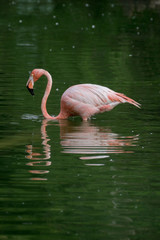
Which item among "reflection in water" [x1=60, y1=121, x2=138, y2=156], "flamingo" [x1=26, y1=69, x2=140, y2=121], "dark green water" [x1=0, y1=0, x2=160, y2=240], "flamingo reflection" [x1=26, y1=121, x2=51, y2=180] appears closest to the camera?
"dark green water" [x1=0, y1=0, x2=160, y2=240]

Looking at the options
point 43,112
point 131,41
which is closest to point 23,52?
point 131,41

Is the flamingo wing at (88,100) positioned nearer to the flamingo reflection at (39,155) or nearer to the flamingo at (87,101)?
the flamingo at (87,101)

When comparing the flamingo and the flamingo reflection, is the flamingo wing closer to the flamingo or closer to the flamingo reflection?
the flamingo

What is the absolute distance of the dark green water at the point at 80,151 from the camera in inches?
241

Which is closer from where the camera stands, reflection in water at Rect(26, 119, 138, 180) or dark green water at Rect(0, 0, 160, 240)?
dark green water at Rect(0, 0, 160, 240)

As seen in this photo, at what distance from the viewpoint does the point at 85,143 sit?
899 centimetres

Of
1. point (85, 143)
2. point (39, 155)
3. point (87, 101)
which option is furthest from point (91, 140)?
point (87, 101)

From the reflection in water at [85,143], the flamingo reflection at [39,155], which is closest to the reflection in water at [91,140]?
the reflection in water at [85,143]

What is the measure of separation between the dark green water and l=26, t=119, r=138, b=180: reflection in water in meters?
0.01

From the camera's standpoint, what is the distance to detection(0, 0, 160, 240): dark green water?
241 inches

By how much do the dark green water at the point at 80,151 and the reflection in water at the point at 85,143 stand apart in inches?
0.5

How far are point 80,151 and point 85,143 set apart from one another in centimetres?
50

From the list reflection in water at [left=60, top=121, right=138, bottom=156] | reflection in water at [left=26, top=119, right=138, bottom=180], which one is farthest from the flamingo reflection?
reflection in water at [left=60, top=121, right=138, bottom=156]

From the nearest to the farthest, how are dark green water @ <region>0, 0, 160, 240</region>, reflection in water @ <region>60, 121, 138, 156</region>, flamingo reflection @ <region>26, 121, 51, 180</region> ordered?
dark green water @ <region>0, 0, 160, 240</region> < flamingo reflection @ <region>26, 121, 51, 180</region> < reflection in water @ <region>60, 121, 138, 156</region>
